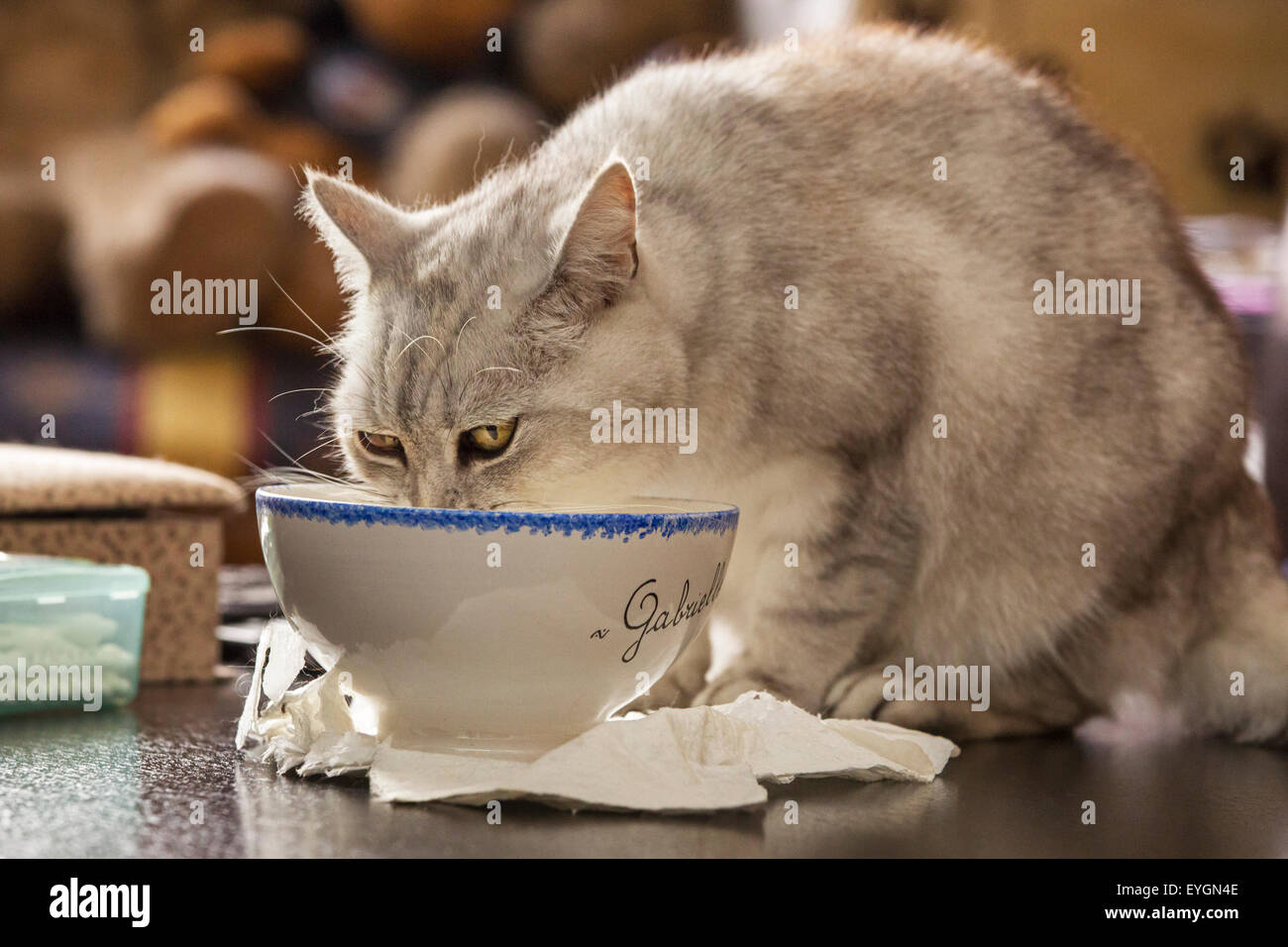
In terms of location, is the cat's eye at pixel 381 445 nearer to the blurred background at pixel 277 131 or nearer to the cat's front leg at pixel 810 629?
the cat's front leg at pixel 810 629

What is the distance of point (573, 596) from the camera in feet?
2.58

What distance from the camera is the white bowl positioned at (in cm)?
77

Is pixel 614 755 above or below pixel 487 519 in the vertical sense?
below

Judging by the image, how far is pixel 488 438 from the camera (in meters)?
1.16

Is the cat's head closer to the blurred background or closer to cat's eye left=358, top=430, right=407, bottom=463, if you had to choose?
cat's eye left=358, top=430, right=407, bottom=463

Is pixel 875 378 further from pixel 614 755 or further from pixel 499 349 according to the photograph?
pixel 614 755

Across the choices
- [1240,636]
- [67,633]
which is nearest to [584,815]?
[67,633]

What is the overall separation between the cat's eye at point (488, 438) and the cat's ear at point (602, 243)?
0.14 m

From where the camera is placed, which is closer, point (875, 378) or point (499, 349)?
point (499, 349)

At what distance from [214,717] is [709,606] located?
40cm

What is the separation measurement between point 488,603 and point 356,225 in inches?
24.3

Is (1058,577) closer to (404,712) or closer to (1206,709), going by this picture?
(1206,709)

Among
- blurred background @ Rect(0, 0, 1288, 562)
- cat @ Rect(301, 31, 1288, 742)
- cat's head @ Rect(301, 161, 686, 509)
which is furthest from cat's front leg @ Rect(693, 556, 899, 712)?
blurred background @ Rect(0, 0, 1288, 562)
